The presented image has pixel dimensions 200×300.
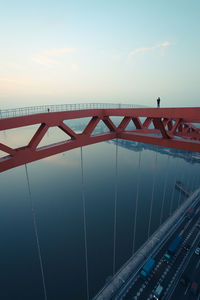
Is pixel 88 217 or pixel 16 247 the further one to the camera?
pixel 88 217

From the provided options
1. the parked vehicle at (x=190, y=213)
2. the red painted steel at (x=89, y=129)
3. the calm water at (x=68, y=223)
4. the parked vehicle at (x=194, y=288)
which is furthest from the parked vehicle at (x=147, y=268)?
the red painted steel at (x=89, y=129)

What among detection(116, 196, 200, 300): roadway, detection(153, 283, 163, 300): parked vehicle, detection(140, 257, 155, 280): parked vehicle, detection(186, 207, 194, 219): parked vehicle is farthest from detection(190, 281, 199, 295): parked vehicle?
detection(186, 207, 194, 219): parked vehicle

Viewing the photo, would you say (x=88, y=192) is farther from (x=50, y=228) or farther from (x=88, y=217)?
(x=50, y=228)

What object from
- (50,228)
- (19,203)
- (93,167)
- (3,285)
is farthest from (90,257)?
(93,167)

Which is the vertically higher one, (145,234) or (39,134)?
(39,134)

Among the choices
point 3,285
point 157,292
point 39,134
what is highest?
point 39,134

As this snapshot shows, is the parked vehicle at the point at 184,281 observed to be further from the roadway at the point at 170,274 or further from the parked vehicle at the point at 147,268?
the parked vehicle at the point at 147,268

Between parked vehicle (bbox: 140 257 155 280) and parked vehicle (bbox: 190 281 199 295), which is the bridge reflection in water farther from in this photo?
parked vehicle (bbox: 190 281 199 295)
